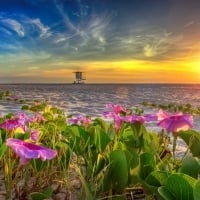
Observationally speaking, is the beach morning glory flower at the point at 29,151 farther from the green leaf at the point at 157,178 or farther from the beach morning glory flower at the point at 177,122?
the beach morning glory flower at the point at 177,122

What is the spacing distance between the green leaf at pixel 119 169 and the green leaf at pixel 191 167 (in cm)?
26

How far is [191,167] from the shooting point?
1.53 m

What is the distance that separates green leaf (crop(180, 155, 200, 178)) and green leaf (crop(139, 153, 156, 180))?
0.46 feet

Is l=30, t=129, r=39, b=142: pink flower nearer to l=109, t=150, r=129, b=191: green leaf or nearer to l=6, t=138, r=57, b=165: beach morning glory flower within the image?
l=109, t=150, r=129, b=191: green leaf

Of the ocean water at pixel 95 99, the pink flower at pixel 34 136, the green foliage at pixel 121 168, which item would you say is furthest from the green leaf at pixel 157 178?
the ocean water at pixel 95 99

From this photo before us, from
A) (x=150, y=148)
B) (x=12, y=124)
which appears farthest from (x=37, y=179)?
(x=150, y=148)

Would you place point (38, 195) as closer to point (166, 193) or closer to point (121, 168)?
point (121, 168)

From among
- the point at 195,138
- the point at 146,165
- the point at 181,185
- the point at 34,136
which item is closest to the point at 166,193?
the point at 181,185

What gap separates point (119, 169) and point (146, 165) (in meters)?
0.13

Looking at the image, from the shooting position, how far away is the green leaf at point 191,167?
1517 mm

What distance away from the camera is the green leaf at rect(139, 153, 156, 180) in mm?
1554

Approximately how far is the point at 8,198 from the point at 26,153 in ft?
2.74

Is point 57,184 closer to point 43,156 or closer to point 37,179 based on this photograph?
point 37,179

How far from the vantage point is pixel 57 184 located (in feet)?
7.36
